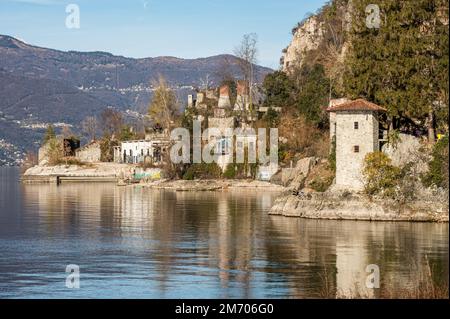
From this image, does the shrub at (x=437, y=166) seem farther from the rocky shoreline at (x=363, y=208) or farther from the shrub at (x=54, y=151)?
the shrub at (x=54, y=151)

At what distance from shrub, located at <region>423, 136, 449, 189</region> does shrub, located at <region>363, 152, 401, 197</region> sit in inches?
61.9

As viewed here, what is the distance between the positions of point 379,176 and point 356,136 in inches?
97.7

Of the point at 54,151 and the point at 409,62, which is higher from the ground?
the point at 409,62

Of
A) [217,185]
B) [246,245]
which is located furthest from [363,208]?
[217,185]

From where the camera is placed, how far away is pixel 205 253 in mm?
39156

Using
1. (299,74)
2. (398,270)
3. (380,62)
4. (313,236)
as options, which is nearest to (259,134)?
(299,74)

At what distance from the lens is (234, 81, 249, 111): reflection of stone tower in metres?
93.5

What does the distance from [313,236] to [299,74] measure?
4725 centimetres

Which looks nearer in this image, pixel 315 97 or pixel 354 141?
pixel 354 141

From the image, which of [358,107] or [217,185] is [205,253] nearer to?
[358,107]

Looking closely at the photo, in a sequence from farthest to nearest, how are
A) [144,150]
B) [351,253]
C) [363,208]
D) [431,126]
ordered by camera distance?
[144,150]
[431,126]
[363,208]
[351,253]

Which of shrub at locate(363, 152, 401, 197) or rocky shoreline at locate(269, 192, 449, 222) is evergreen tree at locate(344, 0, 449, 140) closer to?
shrub at locate(363, 152, 401, 197)
